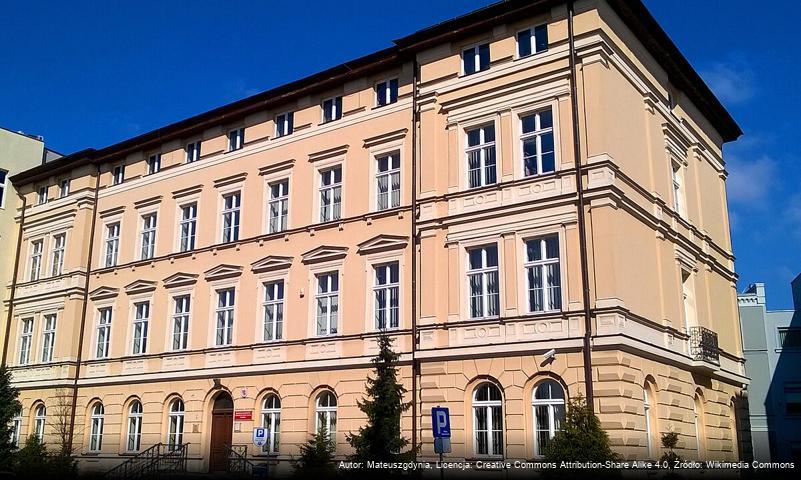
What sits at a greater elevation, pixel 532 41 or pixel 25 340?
pixel 532 41

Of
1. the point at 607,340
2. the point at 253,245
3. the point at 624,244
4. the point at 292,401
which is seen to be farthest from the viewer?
the point at 253,245

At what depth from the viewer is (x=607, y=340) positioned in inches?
810

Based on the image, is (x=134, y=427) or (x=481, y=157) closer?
(x=481, y=157)

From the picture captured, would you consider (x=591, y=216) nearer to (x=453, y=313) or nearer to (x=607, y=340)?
(x=607, y=340)

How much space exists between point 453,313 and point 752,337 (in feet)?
129

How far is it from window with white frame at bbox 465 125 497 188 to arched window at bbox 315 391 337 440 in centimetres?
845

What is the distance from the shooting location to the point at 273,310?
1146 inches

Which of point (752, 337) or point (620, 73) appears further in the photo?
point (752, 337)

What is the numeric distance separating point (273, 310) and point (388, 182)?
20.8ft

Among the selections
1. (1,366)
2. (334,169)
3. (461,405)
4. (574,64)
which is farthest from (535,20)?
(1,366)

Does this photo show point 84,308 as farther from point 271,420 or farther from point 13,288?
point 271,420

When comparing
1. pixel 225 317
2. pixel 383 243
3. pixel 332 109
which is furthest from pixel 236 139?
pixel 383 243

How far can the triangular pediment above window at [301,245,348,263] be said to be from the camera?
27450mm

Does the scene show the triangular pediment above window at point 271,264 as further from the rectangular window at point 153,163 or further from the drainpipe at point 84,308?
the drainpipe at point 84,308
